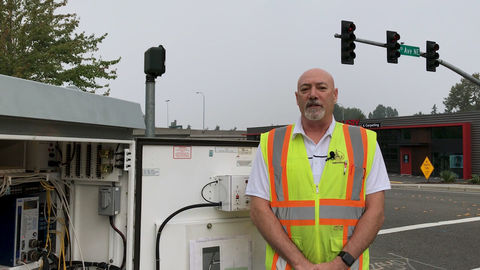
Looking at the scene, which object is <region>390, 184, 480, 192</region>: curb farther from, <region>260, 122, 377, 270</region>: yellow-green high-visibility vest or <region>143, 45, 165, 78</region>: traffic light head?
<region>260, 122, 377, 270</region>: yellow-green high-visibility vest

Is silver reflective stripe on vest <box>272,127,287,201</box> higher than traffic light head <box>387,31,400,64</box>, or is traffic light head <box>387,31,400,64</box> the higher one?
traffic light head <box>387,31,400,64</box>

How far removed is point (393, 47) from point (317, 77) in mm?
10469

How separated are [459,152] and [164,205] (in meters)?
Result: 29.0

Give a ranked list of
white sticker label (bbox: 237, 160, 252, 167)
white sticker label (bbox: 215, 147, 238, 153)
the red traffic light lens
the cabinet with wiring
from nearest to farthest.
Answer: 1. the cabinet with wiring
2. white sticker label (bbox: 215, 147, 238, 153)
3. white sticker label (bbox: 237, 160, 252, 167)
4. the red traffic light lens

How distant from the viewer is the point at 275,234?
2.47 meters

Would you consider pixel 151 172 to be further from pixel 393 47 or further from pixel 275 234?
pixel 393 47

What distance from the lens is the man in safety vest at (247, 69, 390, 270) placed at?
241 centimetres

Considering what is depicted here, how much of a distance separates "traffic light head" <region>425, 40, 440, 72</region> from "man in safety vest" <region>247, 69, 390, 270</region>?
1174cm

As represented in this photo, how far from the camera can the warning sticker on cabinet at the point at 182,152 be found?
3266 mm

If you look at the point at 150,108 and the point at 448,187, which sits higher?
the point at 150,108

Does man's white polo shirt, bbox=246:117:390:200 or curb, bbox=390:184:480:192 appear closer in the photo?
man's white polo shirt, bbox=246:117:390:200

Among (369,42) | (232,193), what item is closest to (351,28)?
(369,42)

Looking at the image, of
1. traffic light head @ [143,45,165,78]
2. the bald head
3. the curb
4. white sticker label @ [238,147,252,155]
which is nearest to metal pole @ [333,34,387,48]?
traffic light head @ [143,45,165,78]

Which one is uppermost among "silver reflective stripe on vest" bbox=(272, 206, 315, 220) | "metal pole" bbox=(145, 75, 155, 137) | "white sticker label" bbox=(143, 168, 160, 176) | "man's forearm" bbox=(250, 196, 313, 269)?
"metal pole" bbox=(145, 75, 155, 137)
